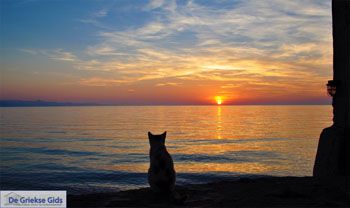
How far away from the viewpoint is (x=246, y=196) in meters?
8.19

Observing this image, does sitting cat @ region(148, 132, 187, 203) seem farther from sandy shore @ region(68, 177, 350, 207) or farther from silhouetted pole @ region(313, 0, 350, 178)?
silhouetted pole @ region(313, 0, 350, 178)

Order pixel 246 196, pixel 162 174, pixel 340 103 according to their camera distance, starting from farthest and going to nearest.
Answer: pixel 340 103 → pixel 162 174 → pixel 246 196

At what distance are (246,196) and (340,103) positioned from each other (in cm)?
434

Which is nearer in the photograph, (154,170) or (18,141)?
(154,170)

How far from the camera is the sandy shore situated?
24.5 ft

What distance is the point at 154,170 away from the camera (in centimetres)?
851

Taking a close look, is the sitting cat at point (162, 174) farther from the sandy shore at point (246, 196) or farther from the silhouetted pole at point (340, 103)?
the silhouetted pole at point (340, 103)

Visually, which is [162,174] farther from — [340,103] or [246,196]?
[340,103]

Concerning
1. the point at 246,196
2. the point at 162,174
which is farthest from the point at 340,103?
the point at 162,174

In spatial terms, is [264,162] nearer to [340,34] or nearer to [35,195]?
[340,34]

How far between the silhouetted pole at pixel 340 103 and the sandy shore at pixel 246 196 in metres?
0.51

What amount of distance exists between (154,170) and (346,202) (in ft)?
17.0

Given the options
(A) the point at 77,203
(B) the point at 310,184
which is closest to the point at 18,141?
(A) the point at 77,203

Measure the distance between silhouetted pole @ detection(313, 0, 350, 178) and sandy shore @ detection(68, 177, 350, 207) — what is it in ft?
1.67
